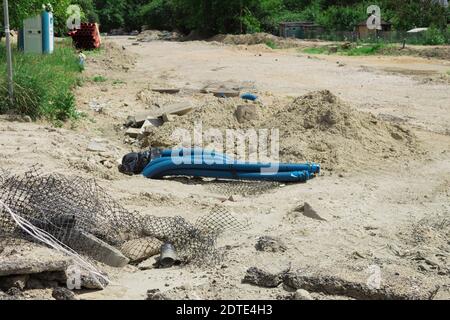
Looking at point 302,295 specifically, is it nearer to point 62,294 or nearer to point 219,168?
point 62,294

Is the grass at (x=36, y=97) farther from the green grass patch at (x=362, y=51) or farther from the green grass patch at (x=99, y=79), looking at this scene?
the green grass patch at (x=362, y=51)

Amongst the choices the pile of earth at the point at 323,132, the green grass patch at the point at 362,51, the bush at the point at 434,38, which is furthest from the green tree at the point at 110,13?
the pile of earth at the point at 323,132

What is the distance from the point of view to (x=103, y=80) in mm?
17078

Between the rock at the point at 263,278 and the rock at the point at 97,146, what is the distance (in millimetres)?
5060

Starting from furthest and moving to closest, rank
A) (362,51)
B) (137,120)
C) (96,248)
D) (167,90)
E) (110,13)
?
(110,13) < (362,51) < (167,90) < (137,120) < (96,248)

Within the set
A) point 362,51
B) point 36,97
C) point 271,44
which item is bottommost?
point 36,97

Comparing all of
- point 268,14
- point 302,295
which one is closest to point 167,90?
point 302,295

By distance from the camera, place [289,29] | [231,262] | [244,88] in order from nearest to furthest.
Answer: [231,262]
[244,88]
[289,29]

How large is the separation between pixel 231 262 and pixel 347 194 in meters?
2.74

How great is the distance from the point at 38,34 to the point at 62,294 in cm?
1844

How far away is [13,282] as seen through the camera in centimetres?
452
